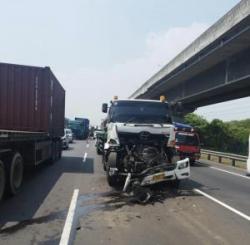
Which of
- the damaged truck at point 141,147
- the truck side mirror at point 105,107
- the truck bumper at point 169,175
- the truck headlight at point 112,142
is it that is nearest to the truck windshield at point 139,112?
the damaged truck at point 141,147

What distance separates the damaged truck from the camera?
13.0 metres

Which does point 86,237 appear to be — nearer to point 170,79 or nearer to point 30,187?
point 30,187

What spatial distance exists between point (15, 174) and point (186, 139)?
54.8ft

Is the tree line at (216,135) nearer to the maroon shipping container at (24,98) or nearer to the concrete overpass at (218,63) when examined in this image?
the concrete overpass at (218,63)

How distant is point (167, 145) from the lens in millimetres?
14109

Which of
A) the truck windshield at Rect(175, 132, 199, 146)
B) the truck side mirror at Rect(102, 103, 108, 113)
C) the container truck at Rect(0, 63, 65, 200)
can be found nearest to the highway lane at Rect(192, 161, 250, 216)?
the truck side mirror at Rect(102, 103, 108, 113)

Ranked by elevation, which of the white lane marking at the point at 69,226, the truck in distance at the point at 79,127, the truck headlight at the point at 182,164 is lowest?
the white lane marking at the point at 69,226

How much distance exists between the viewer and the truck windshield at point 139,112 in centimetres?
1506

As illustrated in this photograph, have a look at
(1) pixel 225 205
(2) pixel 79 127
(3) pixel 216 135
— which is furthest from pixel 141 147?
(3) pixel 216 135

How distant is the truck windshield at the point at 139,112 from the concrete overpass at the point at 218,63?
745cm

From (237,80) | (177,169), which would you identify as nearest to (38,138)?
(177,169)

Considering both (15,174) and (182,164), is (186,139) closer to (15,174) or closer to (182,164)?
(182,164)

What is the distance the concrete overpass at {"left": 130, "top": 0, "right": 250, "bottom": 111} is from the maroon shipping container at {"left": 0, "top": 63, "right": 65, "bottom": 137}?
902 cm

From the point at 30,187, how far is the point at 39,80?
639 centimetres
